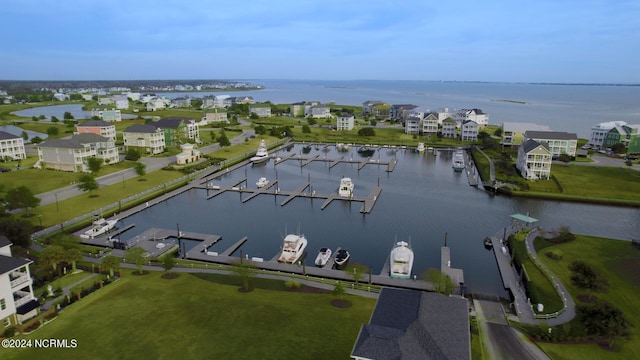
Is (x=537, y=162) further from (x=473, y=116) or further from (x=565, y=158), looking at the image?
(x=473, y=116)

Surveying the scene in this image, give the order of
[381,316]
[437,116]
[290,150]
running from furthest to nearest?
1. [437,116]
2. [290,150]
3. [381,316]

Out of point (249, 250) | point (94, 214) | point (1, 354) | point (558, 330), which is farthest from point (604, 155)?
point (1, 354)

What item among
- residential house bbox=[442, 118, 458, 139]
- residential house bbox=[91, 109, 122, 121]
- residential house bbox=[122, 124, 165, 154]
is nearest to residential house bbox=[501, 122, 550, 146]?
residential house bbox=[442, 118, 458, 139]

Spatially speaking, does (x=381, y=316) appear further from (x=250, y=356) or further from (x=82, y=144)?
(x=82, y=144)

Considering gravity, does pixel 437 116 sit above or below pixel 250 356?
above

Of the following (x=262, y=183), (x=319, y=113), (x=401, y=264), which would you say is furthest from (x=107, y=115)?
(x=401, y=264)

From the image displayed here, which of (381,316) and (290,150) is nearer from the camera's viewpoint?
(381,316)

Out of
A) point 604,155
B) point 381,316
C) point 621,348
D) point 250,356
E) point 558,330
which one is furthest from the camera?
point 604,155
